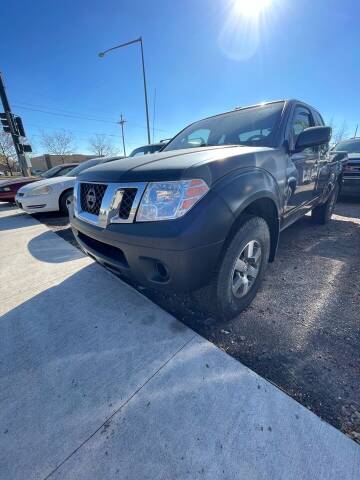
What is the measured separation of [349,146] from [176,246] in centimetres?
918

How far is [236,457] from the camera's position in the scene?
1.00m

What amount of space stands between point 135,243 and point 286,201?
170 centimetres

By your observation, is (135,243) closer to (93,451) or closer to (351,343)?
(93,451)

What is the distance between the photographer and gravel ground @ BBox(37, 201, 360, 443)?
4.17 feet

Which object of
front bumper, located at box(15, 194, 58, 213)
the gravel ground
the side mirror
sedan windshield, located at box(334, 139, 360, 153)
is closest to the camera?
the gravel ground

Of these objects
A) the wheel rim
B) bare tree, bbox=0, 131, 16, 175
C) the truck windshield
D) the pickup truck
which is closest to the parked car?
the truck windshield

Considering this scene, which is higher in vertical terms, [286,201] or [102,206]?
[102,206]

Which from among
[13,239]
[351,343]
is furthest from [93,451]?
[13,239]

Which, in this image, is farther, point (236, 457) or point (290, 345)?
point (290, 345)

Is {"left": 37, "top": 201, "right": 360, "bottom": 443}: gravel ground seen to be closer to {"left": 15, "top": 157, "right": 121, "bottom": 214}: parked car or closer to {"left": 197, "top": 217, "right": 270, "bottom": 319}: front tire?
{"left": 197, "top": 217, "right": 270, "bottom": 319}: front tire

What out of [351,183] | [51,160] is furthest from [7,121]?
[51,160]

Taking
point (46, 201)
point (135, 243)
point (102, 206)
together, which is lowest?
point (46, 201)

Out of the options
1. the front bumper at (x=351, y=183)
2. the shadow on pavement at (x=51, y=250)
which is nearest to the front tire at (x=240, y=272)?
the shadow on pavement at (x=51, y=250)

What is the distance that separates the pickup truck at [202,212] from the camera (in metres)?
1.35
